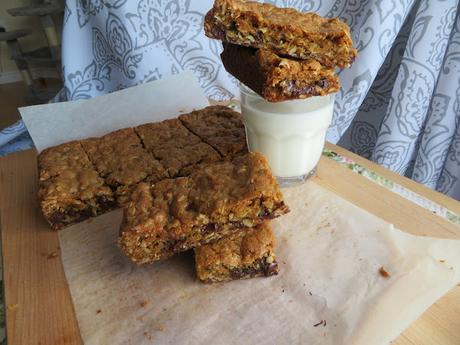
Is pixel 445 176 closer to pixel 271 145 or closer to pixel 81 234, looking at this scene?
pixel 271 145

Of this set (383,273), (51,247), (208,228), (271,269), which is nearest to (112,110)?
(51,247)

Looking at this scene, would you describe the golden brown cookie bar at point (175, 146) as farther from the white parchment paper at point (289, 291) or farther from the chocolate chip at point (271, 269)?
the chocolate chip at point (271, 269)

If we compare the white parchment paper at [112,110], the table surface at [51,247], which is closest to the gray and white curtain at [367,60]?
the white parchment paper at [112,110]

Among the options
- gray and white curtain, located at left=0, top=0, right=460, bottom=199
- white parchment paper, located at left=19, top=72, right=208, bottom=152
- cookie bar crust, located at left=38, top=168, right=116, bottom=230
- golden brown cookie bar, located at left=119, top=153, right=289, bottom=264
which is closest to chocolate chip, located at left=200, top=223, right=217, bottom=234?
golden brown cookie bar, located at left=119, top=153, right=289, bottom=264

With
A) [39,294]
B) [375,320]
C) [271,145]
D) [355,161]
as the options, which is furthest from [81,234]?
[355,161]

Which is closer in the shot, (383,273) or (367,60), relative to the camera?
(383,273)

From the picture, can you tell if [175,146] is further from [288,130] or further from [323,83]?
[323,83]
